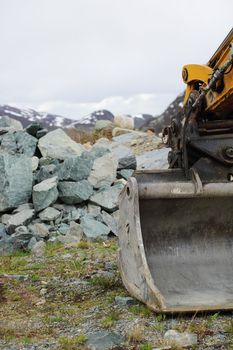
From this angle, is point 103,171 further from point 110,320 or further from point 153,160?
point 110,320

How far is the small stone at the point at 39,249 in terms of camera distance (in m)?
7.07

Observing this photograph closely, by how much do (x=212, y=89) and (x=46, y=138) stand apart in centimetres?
579

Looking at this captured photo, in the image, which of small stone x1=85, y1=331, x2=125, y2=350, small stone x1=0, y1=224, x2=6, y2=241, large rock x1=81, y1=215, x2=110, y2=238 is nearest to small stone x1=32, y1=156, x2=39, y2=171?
small stone x1=0, y1=224, x2=6, y2=241

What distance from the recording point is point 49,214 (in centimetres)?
824

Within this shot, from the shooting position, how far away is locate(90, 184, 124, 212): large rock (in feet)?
28.5

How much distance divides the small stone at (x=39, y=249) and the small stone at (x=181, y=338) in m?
3.44

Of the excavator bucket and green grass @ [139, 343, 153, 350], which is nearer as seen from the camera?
green grass @ [139, 343, 153, 350]

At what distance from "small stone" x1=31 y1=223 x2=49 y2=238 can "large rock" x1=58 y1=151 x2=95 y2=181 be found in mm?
1037

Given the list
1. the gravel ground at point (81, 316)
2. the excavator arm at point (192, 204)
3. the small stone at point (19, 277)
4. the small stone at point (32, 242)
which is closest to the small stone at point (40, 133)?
the small stone at point (32, 242)

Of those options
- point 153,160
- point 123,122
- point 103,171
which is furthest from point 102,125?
point 103,171

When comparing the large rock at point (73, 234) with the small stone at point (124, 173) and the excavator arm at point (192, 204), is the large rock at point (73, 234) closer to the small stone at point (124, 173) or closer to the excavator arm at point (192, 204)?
the small stone at point (124, 173)

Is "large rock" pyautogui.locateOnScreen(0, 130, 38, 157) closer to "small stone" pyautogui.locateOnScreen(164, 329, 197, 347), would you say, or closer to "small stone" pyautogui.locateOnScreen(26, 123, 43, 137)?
"small stone" pyautogui.locateOnScreen(26, 123, 43, 137)

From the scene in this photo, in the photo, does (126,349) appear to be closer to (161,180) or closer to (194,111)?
(161,180)

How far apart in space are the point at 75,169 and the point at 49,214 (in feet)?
3.23
